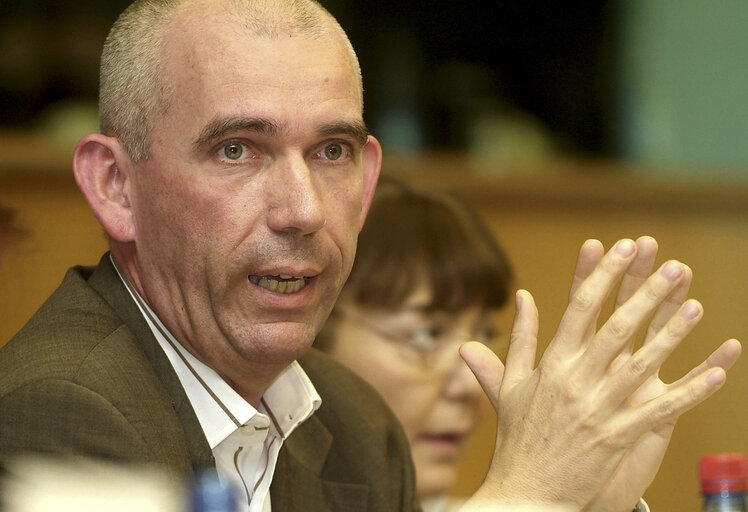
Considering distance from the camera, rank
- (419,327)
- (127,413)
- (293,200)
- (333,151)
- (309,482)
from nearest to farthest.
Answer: (127,413), (293,200), (333,151), (309,482), (419,327)

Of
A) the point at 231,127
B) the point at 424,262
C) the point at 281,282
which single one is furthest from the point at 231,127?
the point at 424,262

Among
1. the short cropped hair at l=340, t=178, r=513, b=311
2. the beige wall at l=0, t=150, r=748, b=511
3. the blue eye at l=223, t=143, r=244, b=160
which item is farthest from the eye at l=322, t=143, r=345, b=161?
the beige wall at l=0, t=150, r=748, b=511

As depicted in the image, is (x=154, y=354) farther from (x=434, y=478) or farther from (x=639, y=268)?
(x=434, y=478)

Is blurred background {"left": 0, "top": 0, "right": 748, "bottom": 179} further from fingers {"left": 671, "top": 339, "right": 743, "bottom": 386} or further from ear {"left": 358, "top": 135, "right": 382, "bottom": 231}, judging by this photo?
fingers {"left": 671, "top": 339, "right": 743, "bottom": 386}

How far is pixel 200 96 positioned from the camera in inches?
55.1

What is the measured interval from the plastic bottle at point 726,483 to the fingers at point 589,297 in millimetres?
313

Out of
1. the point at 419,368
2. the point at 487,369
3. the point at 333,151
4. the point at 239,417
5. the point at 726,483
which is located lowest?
the point at 419,368

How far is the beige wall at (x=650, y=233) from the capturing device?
3373 millimetres

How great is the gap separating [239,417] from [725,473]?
657 mm

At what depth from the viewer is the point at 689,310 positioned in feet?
4.33

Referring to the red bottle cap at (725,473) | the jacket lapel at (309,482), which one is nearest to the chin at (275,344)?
the jacket lapel at (309,482)

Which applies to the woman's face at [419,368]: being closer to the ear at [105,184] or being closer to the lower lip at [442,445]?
the lower lip at [442,445]

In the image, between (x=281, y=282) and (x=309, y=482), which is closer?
(x=281, y=282)

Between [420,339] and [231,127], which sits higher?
[231,127]
